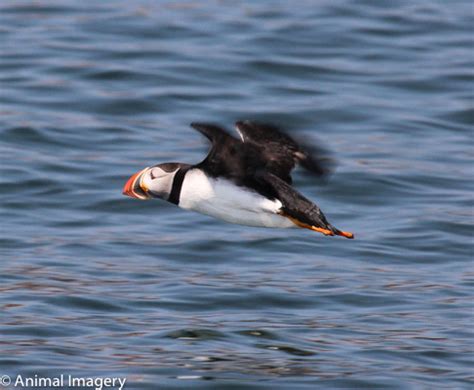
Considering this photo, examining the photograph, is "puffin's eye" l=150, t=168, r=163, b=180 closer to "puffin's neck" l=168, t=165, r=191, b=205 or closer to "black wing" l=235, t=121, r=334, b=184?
"puffin's neck" l=168, t=165, r=191, b=205

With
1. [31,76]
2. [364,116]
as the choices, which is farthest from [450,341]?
[31,76]

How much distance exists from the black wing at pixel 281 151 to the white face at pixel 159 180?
0.61m

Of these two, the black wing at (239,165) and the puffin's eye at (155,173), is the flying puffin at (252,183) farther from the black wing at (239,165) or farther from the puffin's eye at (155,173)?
the puffin's eye at (155,173)

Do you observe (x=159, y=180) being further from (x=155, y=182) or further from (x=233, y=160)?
(x=233, y=160)

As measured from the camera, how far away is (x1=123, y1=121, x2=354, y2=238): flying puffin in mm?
8219

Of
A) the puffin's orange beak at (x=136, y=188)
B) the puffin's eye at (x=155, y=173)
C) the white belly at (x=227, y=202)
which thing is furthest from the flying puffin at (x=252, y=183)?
the puffin's orange beak at (x=136, y=188)

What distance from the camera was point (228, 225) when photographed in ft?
38.9

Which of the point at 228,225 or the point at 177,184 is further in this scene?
the point at 228,225

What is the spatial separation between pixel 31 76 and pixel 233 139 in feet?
27.2

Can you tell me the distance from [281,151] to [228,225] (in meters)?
3.56

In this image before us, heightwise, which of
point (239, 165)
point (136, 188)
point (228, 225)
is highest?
point (239, 165)

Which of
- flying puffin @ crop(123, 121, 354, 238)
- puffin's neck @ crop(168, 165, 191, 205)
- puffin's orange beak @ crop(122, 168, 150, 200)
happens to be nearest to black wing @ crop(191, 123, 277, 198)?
flying puffin @ crop(123, 121, 354, 238)

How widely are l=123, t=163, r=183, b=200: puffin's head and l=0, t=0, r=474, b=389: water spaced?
885mm

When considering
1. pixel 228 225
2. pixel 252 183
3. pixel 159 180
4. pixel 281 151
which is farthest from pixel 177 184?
pixel 228 225
